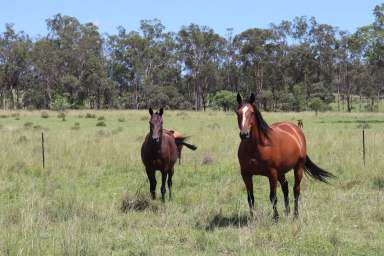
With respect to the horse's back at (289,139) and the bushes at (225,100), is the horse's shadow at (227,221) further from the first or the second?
the bushes at (225,100)

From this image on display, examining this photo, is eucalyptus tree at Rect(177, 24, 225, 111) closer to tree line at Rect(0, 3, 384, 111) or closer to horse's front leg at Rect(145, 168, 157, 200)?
tree line at Rect(0, 3, 384, 111)

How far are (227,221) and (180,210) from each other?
1.33 m

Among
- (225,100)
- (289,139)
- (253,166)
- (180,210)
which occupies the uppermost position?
(225,100)

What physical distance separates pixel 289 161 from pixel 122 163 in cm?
753

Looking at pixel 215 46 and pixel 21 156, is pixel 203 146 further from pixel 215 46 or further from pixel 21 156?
pixel 215 46

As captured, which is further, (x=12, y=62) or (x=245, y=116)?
(x=12, y=62)

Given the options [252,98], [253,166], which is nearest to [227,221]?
[253,166]

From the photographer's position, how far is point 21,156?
52.6 feet

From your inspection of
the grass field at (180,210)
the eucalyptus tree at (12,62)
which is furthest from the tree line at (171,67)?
the grass field at (180,210)

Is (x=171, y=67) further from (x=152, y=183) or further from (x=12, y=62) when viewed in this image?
(x=152, y=183)

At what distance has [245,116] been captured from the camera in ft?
24.8

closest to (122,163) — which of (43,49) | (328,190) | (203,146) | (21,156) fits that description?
(21,156)

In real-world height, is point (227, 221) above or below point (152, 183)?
below

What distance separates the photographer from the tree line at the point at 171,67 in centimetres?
8162
